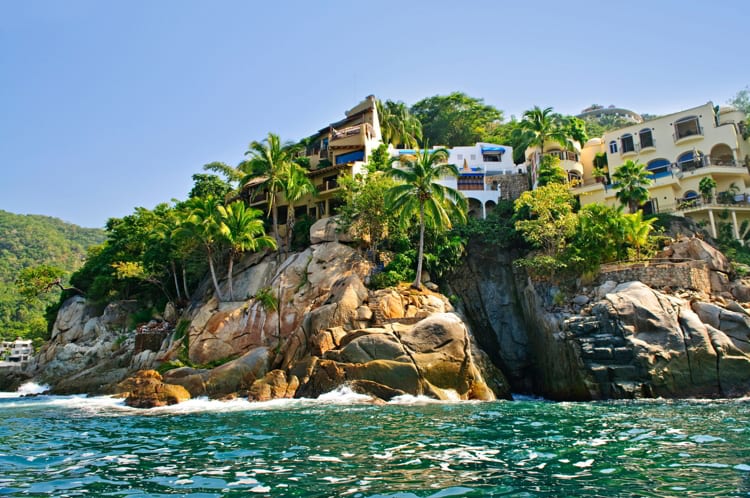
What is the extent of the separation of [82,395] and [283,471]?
31.0 metres

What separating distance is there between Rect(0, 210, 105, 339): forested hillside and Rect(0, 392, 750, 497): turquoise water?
72.8m

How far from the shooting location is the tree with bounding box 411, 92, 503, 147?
6353cm

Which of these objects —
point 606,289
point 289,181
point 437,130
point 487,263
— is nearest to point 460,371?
point 606,289

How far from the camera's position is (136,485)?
8.97 m

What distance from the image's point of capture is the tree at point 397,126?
182 feet

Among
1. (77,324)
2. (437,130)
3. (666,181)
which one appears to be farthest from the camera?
(437,130)

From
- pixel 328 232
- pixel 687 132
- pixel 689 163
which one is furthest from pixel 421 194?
pixel 687 132

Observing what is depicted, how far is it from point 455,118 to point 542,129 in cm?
1831

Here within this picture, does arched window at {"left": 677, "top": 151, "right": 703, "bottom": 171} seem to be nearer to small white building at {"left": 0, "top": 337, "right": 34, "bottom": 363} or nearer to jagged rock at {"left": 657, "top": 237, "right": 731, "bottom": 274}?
jagged rock at {"left": 657, "top": 237, "right": 731, "bottom": 274}

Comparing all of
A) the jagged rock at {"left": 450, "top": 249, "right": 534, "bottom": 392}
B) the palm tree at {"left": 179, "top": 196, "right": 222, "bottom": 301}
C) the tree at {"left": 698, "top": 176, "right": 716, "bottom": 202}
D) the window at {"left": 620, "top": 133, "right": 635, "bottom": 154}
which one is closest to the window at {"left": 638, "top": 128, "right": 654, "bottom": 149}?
the window at {"left": 620, "top": 133, "right": 635, "bottom": 154}

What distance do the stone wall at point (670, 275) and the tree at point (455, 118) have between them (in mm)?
36383

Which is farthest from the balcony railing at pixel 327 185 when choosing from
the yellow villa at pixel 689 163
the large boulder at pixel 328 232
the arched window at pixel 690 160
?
the arched window at pixel 690 160

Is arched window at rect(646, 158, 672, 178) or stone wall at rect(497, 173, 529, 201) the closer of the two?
arched window at rect(646, 158, 672, 178)

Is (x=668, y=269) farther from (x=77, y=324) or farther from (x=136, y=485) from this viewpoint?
(x=77, y=324)
